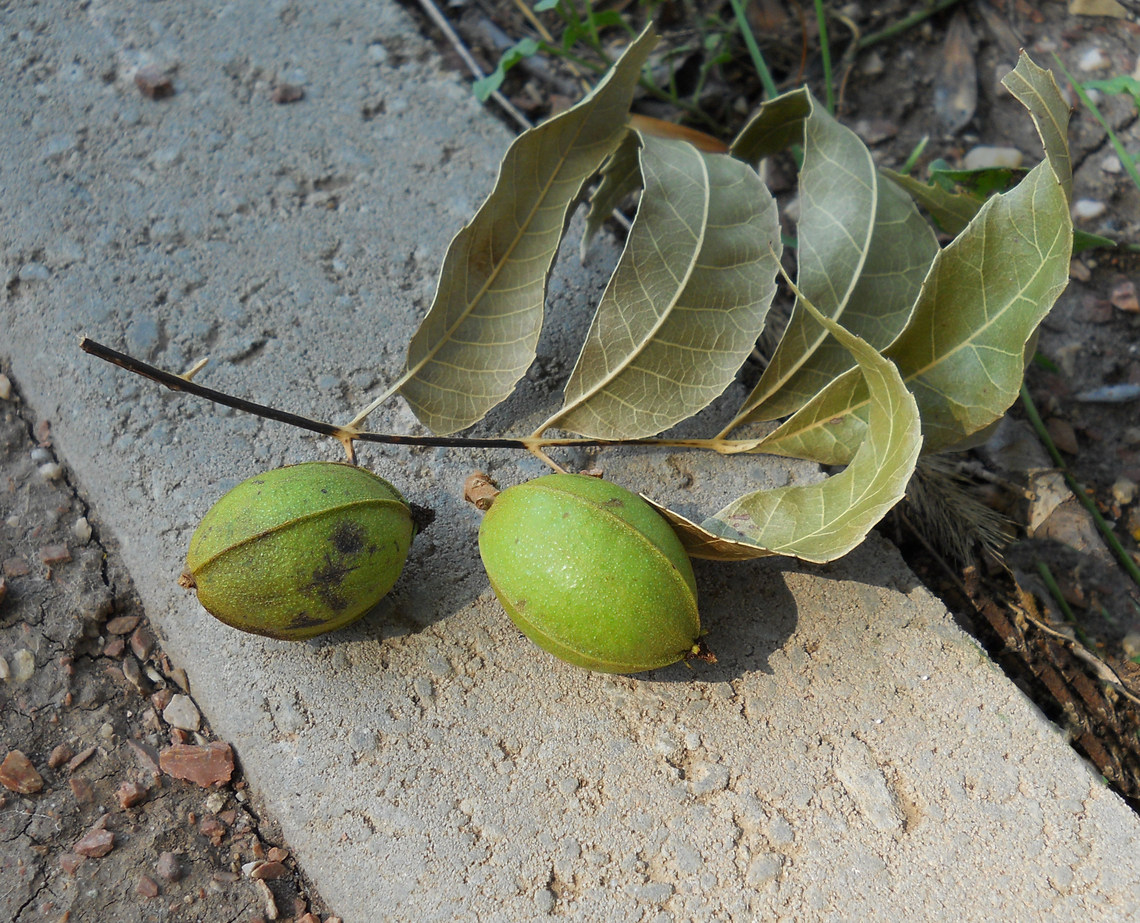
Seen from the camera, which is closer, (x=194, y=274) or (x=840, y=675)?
(x=840, y=675)

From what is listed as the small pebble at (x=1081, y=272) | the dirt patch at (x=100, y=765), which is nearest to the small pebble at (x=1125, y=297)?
the small pebble at (x=1081, y=272)

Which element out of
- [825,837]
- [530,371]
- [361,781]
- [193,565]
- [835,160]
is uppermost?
[835,160]

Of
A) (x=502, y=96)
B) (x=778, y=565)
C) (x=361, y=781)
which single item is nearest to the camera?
(x=361, y=781)

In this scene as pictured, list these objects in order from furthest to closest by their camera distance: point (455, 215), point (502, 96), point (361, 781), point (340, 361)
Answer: point (502, 96), point (455, 215), point (340, 361), point (361, 781)

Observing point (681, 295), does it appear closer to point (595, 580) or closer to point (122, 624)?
point (595, 580)

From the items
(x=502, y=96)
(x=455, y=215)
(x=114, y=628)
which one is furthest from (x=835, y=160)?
(x=114, y=628)

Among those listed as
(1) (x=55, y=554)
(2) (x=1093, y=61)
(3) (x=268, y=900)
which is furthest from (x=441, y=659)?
(2) (x=1093, y=61)

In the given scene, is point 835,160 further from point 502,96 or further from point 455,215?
point 502,96

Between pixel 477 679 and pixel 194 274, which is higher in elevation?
pixel 194 274
